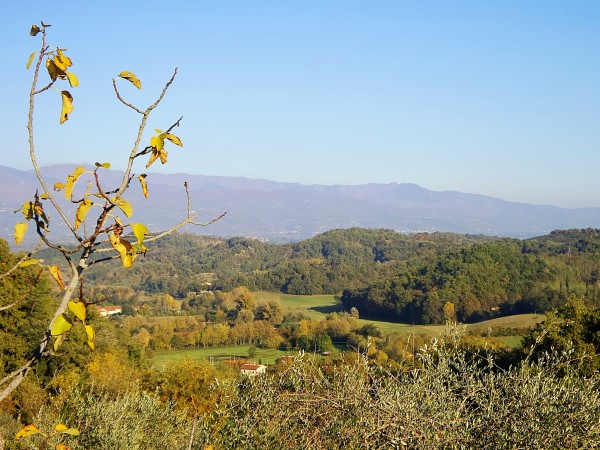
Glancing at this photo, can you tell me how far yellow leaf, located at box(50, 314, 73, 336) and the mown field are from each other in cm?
2951

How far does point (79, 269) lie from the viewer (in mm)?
1960

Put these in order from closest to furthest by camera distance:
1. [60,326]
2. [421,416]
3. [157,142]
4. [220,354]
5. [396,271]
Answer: [60,326] → [157,142] → [421,416] → [220,354] → [396,271]

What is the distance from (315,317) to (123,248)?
234 feet

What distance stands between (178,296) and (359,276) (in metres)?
32.7

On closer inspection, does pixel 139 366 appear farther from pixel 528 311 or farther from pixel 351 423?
pixel 528 311

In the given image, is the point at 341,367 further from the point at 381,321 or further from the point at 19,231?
the point at 381,321

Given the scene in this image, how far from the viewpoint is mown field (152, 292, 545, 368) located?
46.0 metres

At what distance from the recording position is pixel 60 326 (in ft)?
5.17

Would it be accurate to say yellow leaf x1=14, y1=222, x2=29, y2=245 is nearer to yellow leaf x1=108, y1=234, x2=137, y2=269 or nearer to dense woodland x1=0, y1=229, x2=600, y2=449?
dense woodland x1=0, y1=229, x2=600, y2=449

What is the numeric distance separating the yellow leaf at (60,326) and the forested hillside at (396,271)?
52.4 metres

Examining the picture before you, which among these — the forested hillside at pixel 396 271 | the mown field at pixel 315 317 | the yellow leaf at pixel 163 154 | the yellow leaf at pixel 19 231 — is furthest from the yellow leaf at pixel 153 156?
the forested hillside at pixel 396 271

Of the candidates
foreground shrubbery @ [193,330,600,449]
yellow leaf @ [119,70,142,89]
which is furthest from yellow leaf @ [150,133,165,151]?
foreground shrubbery @ [193,330,600,449]

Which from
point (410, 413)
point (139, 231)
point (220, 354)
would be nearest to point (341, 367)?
point (410, 413)

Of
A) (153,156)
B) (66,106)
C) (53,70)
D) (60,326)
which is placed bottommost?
(60,326)
